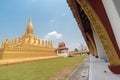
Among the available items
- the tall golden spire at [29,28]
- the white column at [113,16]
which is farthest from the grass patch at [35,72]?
the tall golden spire at [29,28]

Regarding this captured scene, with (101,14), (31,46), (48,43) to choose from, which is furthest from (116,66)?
(48,43)

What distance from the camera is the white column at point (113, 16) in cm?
229

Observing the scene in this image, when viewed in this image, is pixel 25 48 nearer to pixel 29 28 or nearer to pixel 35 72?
pixel 29 28

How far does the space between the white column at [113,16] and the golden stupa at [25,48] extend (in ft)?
66.5

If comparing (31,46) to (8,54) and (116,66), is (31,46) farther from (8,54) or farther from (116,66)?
(116,66)

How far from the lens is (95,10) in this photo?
2541 millimetres

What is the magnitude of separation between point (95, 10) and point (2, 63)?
19.0 m

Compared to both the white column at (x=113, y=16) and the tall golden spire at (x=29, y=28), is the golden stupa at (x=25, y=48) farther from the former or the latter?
the white column at (x=113, y=16)

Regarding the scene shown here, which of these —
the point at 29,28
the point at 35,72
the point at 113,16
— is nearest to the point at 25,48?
the point at 29,28

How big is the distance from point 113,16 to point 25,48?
2698 cm

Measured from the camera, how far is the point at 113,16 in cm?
242

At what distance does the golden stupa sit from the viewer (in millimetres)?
22317

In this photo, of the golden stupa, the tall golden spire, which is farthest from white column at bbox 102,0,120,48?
the tall golden spire

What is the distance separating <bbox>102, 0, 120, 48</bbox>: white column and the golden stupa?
20278 mm
